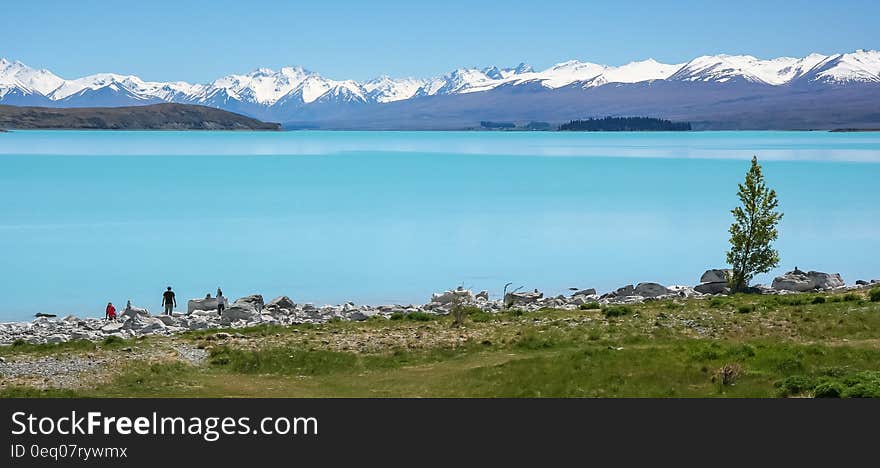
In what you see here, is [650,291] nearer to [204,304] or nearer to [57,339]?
[204,304]

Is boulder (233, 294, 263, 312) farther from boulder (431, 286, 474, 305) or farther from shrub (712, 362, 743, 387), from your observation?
shrub (712, 362, 743, 387)

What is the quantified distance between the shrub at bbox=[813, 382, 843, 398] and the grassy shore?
0.03 meters

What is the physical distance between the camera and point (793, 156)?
18262cm

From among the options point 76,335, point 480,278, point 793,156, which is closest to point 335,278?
point 480,278

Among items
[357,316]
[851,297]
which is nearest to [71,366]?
[357,316]

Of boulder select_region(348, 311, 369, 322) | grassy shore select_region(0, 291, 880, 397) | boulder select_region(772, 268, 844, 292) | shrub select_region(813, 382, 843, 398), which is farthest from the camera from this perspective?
boulder select_region(772, 268, 844, 292)

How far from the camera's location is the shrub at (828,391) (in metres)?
16.6

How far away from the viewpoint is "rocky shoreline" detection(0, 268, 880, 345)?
3127cm

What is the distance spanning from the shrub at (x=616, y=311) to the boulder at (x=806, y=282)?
11.9 meters

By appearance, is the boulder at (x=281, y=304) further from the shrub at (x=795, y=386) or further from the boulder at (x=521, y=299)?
the shrub at (x=795, y=386)

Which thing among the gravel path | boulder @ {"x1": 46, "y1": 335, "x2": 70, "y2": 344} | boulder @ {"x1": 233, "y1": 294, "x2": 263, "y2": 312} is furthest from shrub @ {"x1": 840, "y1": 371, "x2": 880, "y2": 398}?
boulder @ {"x1": 233, "y1": 294, "x2": 263, "y2": 312}

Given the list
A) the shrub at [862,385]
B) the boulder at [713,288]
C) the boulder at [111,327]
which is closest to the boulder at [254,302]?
the boulder at [111,327]
